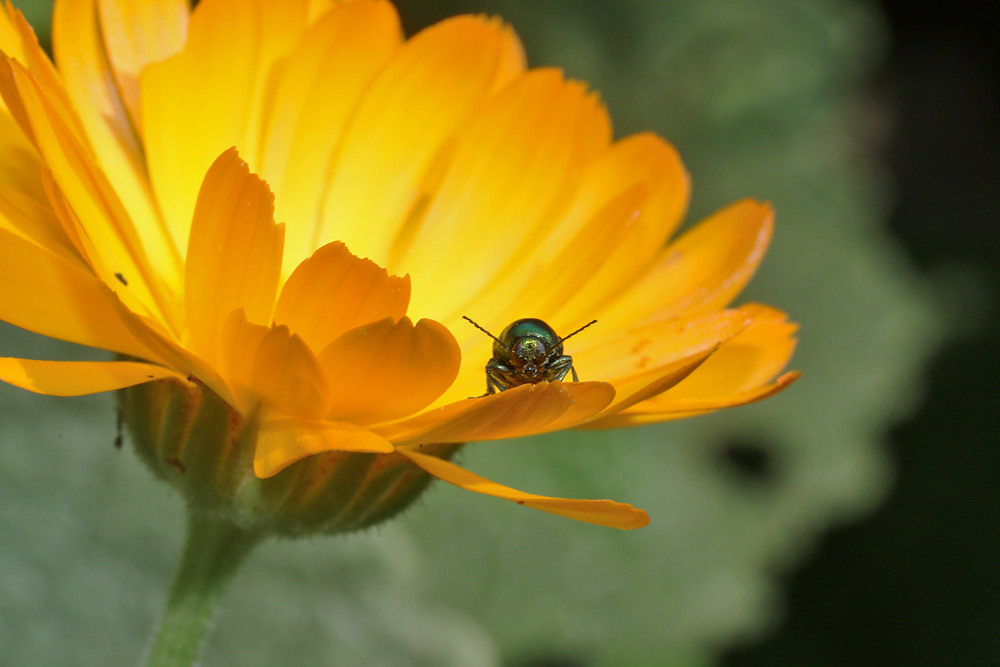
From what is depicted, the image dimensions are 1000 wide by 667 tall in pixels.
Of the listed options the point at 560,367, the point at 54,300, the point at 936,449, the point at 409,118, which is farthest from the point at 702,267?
the point at 936,449

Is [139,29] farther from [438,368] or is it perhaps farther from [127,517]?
[127,517]

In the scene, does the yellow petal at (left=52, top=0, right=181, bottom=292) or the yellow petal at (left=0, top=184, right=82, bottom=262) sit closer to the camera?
the yellow petal at (left=0, top=184, right=82, bottom=262)

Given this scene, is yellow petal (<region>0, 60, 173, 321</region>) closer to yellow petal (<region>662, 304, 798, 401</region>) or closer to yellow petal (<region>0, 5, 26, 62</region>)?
yellow petal (<region>0, 5, 26, 62</region>)

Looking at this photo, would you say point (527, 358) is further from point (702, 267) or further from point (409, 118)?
point (409, 118)

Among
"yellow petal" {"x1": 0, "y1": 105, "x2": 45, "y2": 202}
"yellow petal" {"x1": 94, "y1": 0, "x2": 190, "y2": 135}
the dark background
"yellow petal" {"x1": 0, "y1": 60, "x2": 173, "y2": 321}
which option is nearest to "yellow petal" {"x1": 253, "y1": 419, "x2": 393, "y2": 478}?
"yellow petal" {"x1": 0, "y1": 60, "x2": 173, "y2": 321}

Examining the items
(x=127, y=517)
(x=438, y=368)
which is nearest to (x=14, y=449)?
(x=127, y=517)

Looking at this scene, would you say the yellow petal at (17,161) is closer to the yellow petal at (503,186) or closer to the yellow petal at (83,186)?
the yellow petal at (83,186)
